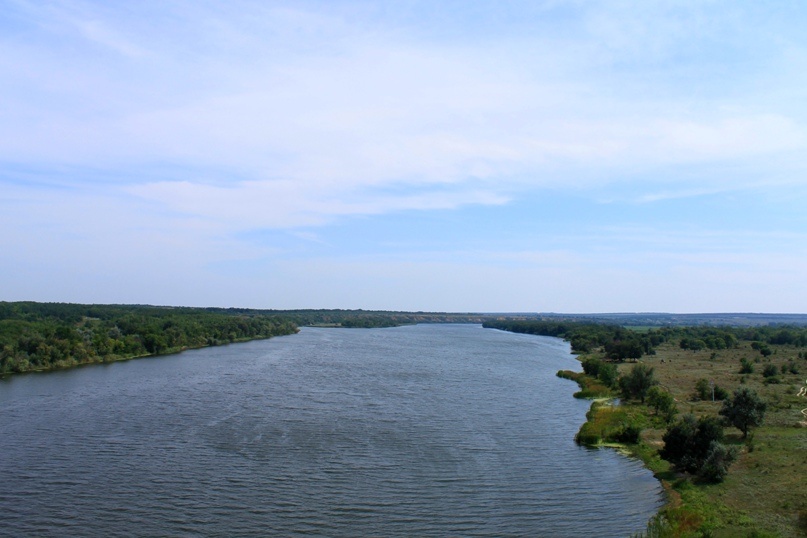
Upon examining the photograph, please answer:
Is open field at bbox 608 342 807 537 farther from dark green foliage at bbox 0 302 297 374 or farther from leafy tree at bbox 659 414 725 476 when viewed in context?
dark green foliage at bbox 0 302 297 374

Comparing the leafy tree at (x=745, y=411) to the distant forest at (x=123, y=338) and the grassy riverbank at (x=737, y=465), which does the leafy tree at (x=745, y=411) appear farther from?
the distant forest at (x=123, y=338)

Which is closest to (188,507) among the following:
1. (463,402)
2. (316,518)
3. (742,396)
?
(316,518)

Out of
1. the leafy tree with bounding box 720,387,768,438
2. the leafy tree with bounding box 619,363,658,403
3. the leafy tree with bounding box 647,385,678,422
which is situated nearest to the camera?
the leafy tree with bounding box 720,387,768,438

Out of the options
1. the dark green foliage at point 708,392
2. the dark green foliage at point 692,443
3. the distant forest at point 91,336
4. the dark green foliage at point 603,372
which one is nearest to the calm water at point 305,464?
the dark green foliage at point 692,443

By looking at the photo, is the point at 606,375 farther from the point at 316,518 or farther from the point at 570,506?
the point at 316,518

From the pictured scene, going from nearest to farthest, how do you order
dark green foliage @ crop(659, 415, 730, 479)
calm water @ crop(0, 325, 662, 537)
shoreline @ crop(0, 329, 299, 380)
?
1. calm water @ crop(0, 325, 662, 537)
2. dark green foliage @ crop(659, 415, 730, 479)
3. shoreline @ crop(0, 329, 299, 380)

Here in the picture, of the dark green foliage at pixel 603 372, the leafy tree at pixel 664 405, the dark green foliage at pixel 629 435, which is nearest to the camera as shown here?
the dark green foliage at pixel 629 435

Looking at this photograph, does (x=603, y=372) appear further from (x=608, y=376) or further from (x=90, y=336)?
(x=90, y=336)

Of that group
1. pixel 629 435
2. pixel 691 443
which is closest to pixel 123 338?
pixel 629 435

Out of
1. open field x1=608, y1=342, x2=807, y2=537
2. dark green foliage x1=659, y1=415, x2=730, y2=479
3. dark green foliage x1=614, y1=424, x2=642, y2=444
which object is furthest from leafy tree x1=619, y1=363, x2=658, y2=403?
dark green foliage x1=659, y1=415, x2=730, y2=479
